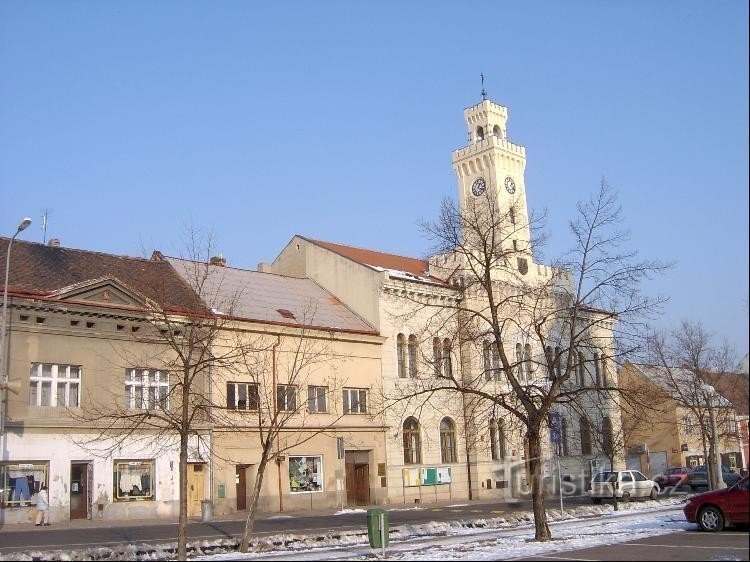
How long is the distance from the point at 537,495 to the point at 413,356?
23649 millimetres

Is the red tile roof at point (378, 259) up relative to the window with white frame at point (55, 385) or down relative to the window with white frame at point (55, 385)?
up

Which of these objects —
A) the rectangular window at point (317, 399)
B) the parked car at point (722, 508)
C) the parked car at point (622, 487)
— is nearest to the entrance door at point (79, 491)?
the rectangular window at point (317, 399)

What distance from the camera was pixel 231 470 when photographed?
36.2 meters

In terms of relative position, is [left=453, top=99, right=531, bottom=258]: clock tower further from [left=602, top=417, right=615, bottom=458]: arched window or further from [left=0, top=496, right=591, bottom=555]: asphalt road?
[left=0, top=496, right=591, bottom=555]: asphalt road

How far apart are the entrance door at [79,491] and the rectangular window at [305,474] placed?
9467mm

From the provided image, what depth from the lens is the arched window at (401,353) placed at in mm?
44469

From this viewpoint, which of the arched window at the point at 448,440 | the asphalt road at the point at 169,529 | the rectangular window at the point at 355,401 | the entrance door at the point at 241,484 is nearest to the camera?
the asphalt road at the point at 169,529

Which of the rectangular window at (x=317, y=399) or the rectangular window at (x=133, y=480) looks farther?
the rectangular window at (x=317, y=399)

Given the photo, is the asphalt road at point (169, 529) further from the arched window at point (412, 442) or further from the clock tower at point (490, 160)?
the clock tower at point (490, 160)

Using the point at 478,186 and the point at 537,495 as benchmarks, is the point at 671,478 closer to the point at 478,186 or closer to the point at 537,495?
the point at 478,186

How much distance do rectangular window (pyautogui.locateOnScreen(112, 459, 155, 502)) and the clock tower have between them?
28977mm

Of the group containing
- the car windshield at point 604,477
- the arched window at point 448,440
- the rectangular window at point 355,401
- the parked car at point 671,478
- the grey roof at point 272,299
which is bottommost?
the parked car at point 671,478

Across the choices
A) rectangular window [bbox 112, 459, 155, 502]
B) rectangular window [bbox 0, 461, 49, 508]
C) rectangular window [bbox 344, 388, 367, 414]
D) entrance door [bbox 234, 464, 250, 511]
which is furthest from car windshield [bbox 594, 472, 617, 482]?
rectangular window [bbox 0, 461, 49, 508]

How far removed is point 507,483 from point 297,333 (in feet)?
53.9
